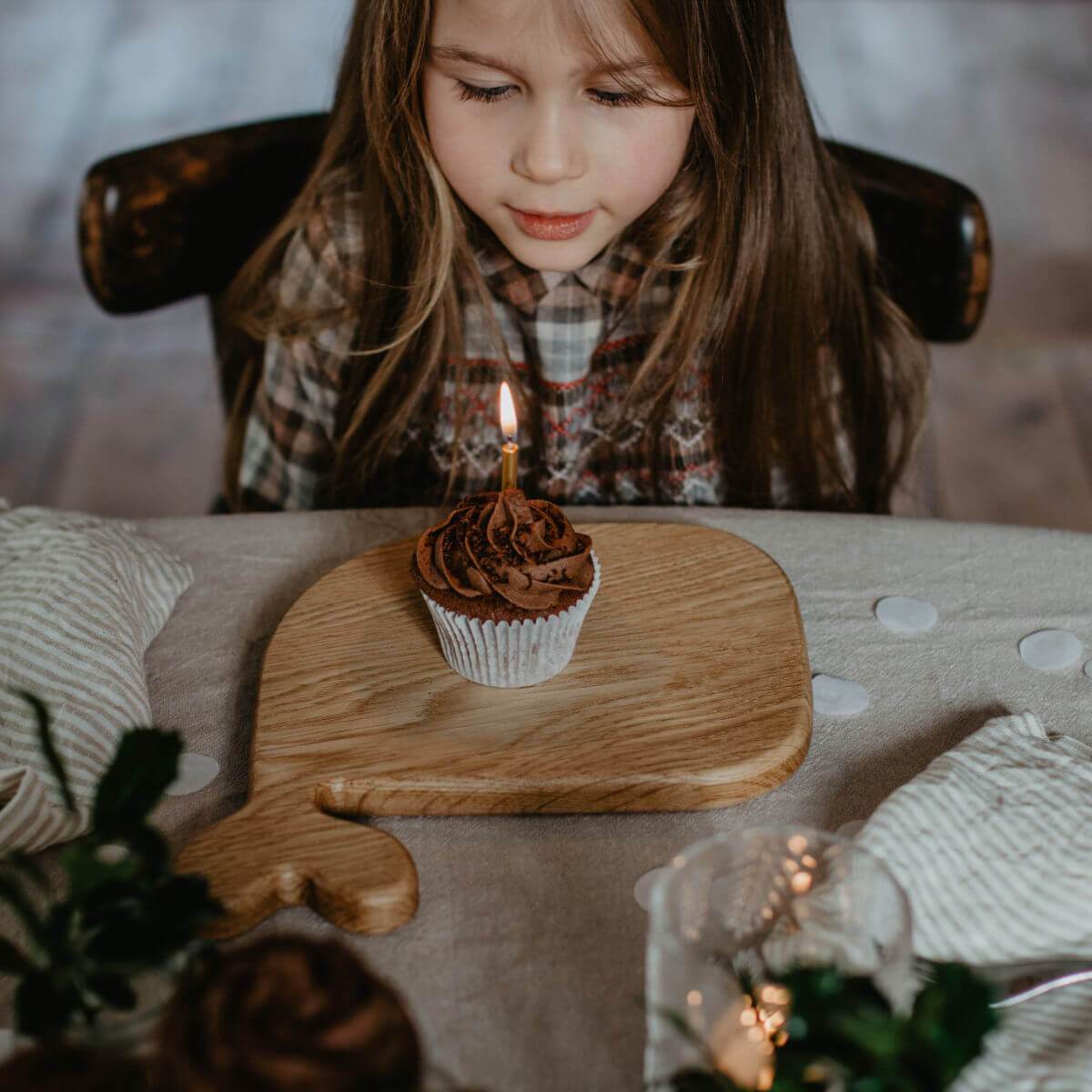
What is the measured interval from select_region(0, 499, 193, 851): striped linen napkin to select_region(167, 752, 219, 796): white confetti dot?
45mm

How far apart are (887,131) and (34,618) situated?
3149 millimetres

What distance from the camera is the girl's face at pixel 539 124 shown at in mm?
933

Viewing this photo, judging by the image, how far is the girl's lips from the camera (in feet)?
3.60

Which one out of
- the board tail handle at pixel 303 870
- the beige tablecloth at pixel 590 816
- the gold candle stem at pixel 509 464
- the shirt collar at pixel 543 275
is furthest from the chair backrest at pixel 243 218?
the board tail handle at pixel 303 870

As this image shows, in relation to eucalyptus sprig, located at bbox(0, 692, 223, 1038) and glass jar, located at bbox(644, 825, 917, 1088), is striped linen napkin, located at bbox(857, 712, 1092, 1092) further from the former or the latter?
eucalyptus sprig, located at bbox(0, 692, 223, 1038)

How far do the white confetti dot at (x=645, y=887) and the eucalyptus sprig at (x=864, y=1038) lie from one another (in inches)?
7.3

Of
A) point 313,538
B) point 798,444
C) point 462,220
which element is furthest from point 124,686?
point 798,444

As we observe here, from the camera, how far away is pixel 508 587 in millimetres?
817

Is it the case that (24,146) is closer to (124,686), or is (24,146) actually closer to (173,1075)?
(124,686)

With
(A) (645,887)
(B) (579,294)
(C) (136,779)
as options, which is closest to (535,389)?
(B) (579,294)

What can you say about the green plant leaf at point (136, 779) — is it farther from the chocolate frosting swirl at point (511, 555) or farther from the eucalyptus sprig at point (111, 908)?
the chocolate frosting swirl at point (511, 555)

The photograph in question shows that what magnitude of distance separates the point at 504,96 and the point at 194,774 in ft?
2.01

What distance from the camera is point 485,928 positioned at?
2.23 ft

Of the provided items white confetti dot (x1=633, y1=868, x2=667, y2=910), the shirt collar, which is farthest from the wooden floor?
white confetti dot (x1=633, y1=868, x2=667, y2=910)
